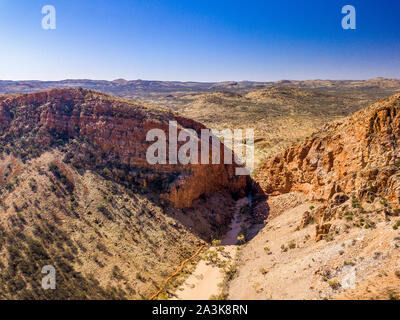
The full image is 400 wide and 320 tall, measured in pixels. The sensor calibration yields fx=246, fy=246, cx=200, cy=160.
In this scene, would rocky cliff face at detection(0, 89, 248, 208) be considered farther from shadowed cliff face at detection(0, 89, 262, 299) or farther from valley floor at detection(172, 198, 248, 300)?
valley floor at detection(172, 198, 248, 300)

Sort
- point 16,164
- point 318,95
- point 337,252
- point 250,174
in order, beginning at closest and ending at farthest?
point 337,252 → point 16,164 → point 250,174 → point 318,95

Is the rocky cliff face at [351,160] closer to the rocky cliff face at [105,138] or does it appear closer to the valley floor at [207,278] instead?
the rocky cliff face at [105,138]

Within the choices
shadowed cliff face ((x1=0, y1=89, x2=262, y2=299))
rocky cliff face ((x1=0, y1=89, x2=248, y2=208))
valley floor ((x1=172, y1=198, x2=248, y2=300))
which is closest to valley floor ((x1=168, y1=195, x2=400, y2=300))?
valley floor ((x1=172, y1=198, x2=248, y2=300))

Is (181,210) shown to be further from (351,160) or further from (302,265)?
(351,160)

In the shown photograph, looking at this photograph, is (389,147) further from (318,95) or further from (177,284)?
(318,95)

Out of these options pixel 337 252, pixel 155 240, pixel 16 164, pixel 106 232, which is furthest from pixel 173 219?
pixel 16 164

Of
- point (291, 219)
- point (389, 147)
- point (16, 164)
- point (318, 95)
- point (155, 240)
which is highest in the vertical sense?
point (318, 95)

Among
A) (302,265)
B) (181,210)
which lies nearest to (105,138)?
(181,210)
